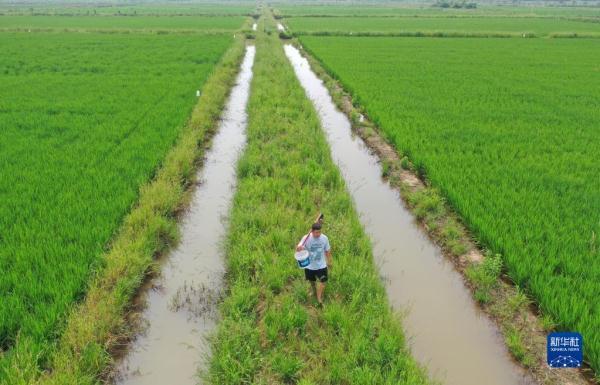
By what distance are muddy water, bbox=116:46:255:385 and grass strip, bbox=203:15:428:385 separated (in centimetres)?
25

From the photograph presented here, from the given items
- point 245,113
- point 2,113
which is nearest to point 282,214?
point 245,113

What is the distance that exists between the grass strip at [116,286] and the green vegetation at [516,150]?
4.04 metres

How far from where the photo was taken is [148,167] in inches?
282

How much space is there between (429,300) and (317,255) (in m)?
1.48

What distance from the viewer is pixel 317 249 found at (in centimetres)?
402

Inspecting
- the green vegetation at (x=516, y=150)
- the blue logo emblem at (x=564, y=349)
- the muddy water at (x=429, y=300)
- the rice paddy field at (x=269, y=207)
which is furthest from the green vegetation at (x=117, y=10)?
the blue logo emblem at (x=564, y=349)

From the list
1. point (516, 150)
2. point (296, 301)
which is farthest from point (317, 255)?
point (516, 150)

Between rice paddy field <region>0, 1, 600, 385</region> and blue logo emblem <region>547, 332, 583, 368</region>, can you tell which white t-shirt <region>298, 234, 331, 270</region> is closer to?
rice paddy field <region>0, 1, 600, 385</region>

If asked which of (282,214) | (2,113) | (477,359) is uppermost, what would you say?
(2,113)

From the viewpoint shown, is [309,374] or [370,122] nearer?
[309,374]

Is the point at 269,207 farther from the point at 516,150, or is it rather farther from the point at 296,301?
the point at 516,150

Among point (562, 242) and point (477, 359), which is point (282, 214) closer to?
point (477, 359)

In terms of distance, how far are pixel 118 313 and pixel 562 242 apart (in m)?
4.94

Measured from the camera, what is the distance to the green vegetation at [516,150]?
4.57 m
